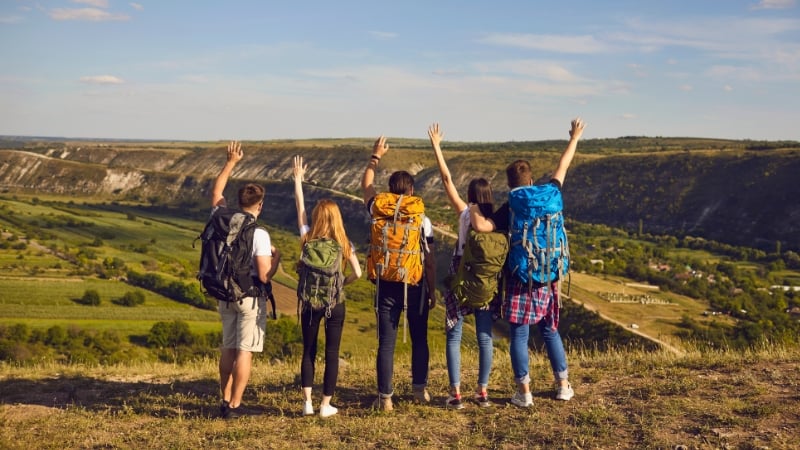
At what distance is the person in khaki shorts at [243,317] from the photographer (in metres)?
6.96

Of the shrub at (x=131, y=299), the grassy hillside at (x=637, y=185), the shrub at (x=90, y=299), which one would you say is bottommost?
the shrub at (x=131, y=299)

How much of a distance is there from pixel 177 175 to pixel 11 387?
173 meters

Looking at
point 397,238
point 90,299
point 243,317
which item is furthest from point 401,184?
point 90,299

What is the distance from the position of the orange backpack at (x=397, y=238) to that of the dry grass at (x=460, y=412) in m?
1.55

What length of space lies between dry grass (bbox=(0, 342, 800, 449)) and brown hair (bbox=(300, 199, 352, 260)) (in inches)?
74.8

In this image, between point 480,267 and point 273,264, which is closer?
point 480,267

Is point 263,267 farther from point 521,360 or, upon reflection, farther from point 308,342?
point 521,360

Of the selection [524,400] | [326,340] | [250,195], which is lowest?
[524,400]

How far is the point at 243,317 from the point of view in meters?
7.03

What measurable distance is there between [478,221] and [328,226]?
5.11 feet

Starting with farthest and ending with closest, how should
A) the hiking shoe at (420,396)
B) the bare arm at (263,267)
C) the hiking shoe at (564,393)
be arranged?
the hiking shoe at (420,396) → the hiking shoe at (564,393) → the bare arm at (263,267)

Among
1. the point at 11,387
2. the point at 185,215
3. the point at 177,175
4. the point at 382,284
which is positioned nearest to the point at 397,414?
the point at 382,284

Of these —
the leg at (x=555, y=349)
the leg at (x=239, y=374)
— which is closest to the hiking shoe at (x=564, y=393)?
the leg at (x=555, y=349)

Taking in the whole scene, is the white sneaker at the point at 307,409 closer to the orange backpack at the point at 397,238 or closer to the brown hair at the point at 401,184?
the orange backpack at the point at 397,238
